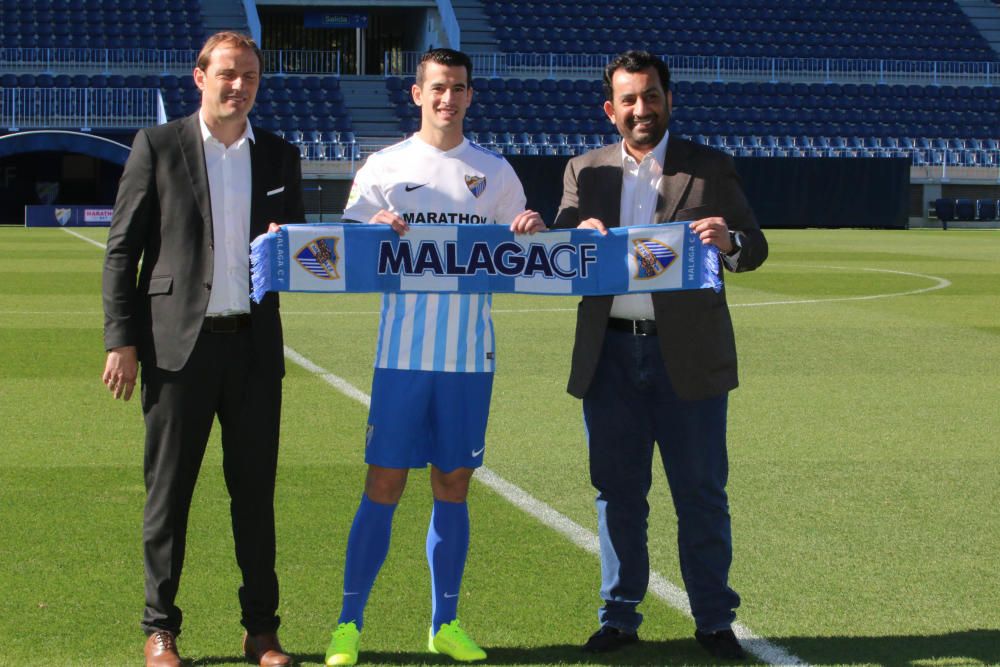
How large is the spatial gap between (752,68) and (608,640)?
42593mm

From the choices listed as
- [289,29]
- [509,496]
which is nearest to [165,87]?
[289,29]

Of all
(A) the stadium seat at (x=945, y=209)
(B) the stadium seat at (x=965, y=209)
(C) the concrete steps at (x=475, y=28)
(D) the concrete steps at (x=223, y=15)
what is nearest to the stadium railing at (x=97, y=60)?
(D) the concrete steps at (x=223, y=15)

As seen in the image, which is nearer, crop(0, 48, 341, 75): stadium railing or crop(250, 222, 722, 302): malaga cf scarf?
crop(250, 222, 722, 302): malaga cf scarf

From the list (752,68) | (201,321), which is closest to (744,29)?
(752,68)

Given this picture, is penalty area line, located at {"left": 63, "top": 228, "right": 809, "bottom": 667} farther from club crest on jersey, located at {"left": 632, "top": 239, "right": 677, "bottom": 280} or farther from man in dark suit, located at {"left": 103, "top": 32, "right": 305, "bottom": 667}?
man in dark suit, located at {"left": 103, "top": 32, "right": 305, "bottom": 667}

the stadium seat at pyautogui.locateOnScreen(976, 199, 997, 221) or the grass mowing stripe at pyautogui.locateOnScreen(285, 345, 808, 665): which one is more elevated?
the stadium seat at pyautogui.locateOnScreen(976, 199, 997, 221)

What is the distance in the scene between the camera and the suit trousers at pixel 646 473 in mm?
4660

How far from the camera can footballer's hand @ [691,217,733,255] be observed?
4.50 meters

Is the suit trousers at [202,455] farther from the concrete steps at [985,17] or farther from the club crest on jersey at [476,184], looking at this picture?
the concrete steps at [985,17]

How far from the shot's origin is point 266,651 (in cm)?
450

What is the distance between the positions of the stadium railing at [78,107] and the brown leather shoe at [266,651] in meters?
33.7

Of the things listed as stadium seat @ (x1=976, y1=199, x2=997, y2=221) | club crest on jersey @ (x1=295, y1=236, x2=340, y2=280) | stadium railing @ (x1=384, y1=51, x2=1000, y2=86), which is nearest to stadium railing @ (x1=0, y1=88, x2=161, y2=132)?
stadium railing @ (x1=384, y1=51, x2=1000, y2=86)

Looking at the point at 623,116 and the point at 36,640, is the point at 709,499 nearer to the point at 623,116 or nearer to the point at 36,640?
the point at 623,116

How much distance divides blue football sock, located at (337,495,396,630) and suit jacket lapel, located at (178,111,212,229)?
39.8 inches
